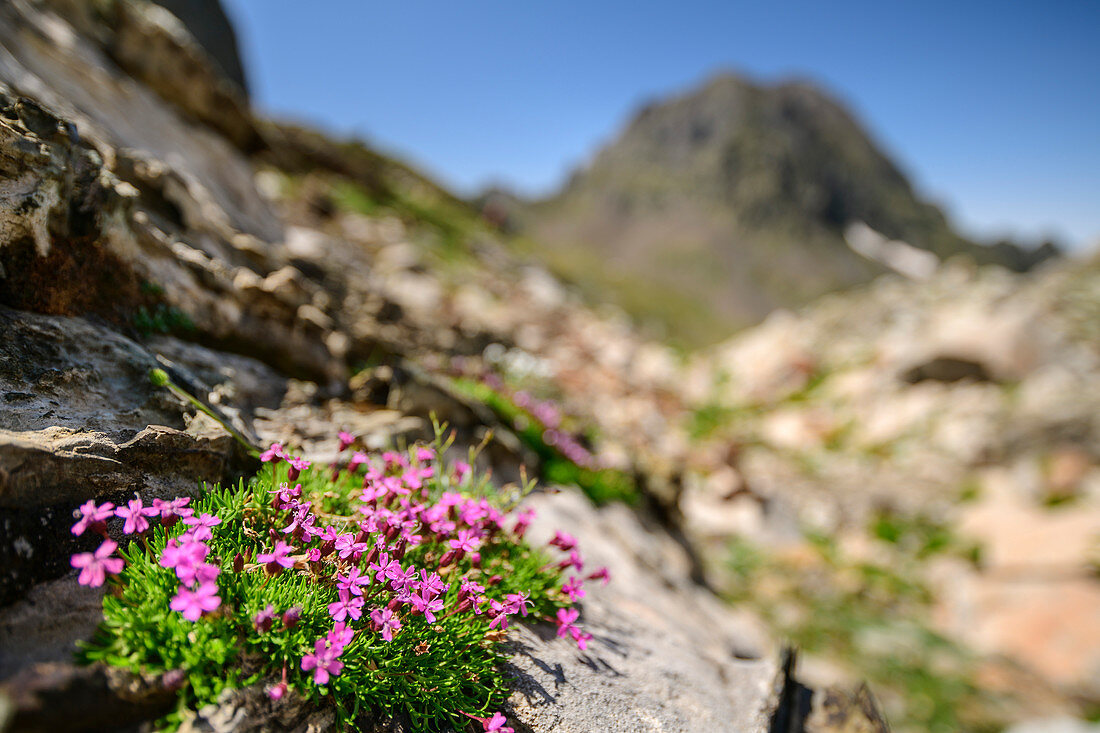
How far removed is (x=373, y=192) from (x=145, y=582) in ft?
72.7

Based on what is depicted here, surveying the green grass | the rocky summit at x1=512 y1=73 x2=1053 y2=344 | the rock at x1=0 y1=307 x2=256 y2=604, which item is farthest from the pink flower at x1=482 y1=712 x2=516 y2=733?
the rocky summit at x1=512 y1=73 x2=1053 y2=344

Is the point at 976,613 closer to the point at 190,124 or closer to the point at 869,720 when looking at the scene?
the point at 869,720

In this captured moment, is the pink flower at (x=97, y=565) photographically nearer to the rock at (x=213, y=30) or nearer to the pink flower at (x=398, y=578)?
the pink flower at (x=398, y=578)

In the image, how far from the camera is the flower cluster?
6.40ft

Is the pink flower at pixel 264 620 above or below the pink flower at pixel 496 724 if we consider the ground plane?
below

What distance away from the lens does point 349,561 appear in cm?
235

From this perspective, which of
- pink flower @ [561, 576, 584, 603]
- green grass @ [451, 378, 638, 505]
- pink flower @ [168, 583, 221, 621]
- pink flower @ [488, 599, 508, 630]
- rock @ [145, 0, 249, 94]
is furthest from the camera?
rock @ [145, 0, 249, 94]

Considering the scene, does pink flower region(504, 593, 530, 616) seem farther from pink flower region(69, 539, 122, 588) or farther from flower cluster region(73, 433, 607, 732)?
pink flower region(69, 539, 122, 588)

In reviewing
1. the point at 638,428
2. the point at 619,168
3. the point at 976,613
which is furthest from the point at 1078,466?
the point at 619,168

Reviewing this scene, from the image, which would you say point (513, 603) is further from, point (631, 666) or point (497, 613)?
point (631, 666)

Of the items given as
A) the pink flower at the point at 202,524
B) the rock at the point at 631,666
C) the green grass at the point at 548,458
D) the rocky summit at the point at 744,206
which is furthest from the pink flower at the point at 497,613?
the rocky summit at the point at 744,206

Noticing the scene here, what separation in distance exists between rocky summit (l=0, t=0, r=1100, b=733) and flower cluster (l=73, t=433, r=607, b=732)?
0.21ft

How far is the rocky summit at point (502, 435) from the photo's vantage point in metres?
2.31

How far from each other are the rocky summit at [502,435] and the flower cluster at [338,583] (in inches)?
2.5
